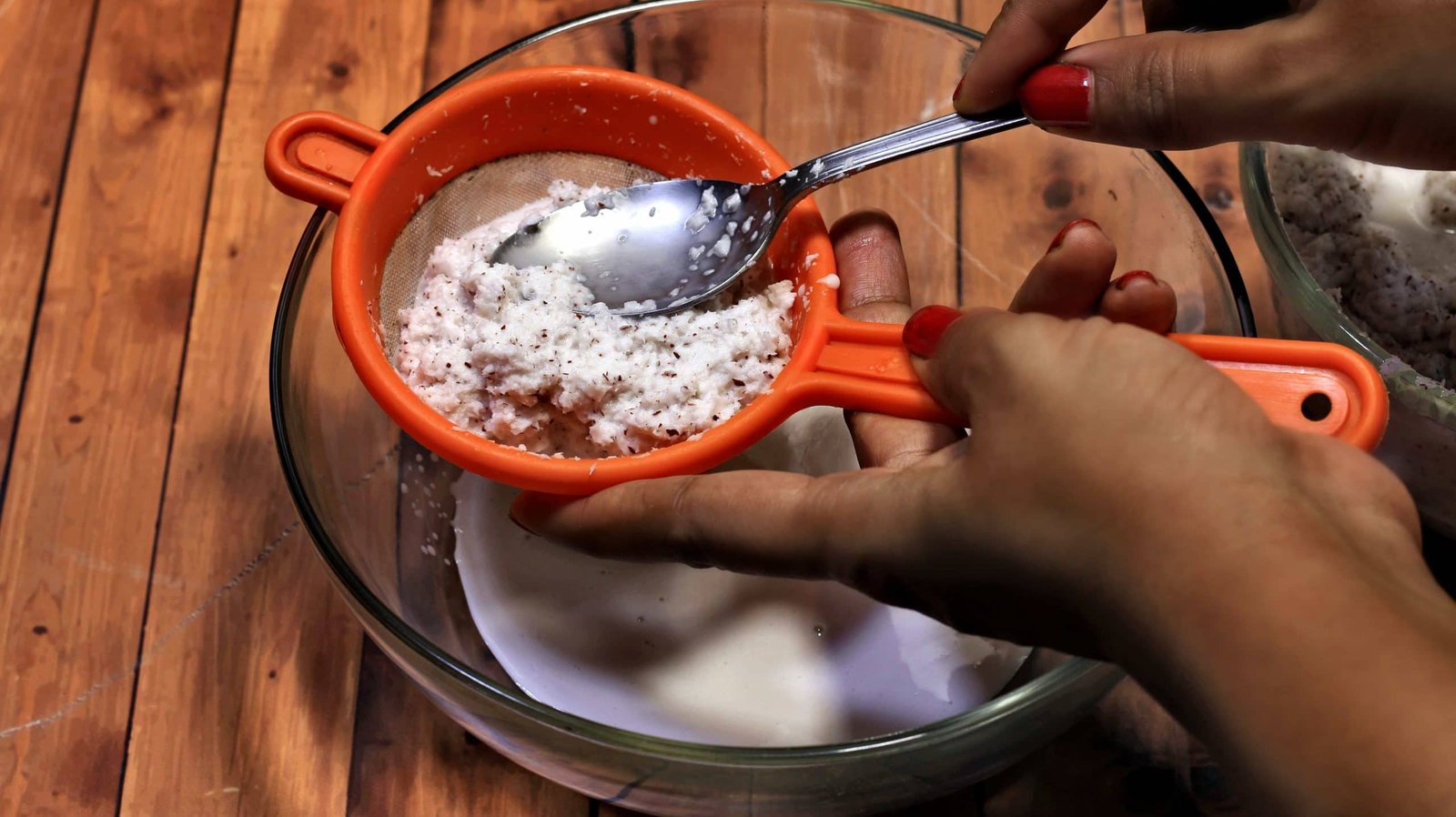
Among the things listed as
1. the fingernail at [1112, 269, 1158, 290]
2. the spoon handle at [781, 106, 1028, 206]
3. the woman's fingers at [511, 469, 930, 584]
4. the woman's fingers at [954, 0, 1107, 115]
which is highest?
the woman's fingers at [954, 0, 1107, 115]

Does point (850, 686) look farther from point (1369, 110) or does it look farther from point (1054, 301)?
point (1369, 110)

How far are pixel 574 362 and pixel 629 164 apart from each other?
269mm

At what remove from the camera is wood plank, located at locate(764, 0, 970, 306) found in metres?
1.12

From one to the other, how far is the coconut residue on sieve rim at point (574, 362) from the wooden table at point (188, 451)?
0.90ft

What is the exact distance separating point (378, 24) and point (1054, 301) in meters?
0.86

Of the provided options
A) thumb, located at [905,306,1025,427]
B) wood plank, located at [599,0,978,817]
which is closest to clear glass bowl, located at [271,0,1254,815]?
wood plank, located at [599,0,978,817]

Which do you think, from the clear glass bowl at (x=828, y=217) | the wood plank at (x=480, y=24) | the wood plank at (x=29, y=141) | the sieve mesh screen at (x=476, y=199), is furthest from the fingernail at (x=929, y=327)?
the wood plank at (x=29, y=141)

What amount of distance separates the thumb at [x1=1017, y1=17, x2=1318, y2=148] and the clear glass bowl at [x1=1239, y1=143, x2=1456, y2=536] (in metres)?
0.23

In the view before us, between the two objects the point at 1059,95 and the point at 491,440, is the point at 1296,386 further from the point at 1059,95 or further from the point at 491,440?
the point at 491,440

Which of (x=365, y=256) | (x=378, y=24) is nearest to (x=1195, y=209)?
(x=365, y=256)

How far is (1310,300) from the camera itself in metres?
0.97

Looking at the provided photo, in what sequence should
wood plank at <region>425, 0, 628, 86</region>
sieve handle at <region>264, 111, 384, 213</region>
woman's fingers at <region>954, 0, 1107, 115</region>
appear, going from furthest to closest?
wood plank at <region>425, 0, 628, 86</region>, sieve handle at <region>264, 111, 384, 213</region>, woman's fingers at <region>954, 0, 1107, 115</region>

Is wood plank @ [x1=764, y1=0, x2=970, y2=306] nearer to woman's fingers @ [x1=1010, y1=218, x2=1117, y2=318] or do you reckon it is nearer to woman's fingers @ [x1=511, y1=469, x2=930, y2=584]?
woman's fingers @ [x1=1010, y1=218, x2=1117, y2=318]

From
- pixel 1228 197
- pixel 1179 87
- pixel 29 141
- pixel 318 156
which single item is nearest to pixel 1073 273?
pixel 1179 87
